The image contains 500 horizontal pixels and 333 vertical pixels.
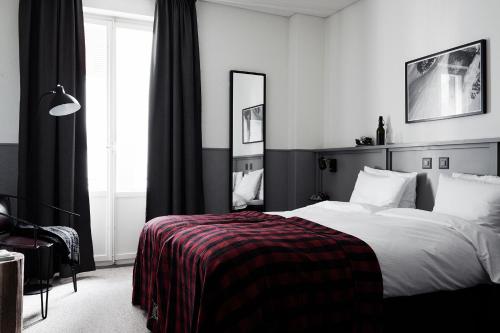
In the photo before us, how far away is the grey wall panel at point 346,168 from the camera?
3.99 metres

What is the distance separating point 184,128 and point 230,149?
0.60 m

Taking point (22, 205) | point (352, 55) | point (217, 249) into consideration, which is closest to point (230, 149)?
point (352, 55)

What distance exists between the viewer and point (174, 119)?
4.21 m

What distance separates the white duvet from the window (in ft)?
8.22

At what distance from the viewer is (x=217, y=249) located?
183 centimetres

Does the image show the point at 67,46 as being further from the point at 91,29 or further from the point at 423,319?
the point at 423,319

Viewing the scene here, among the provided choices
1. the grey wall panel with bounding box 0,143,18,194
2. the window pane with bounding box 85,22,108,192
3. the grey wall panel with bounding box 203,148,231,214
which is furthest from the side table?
the grey wall panel with bounding box 203,148,231,214

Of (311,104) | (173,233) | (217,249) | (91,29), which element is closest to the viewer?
(217,249)

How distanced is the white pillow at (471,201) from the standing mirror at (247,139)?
219cm

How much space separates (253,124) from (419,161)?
6.21 ft

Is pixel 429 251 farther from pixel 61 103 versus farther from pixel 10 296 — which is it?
pixel 61 103

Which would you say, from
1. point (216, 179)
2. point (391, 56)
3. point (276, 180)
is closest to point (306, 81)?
point (391, 56)

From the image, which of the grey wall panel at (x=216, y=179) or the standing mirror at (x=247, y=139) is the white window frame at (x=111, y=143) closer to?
the grey wall panel at (x=216, y=179)

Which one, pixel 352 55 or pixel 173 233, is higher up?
pixel 352 55
